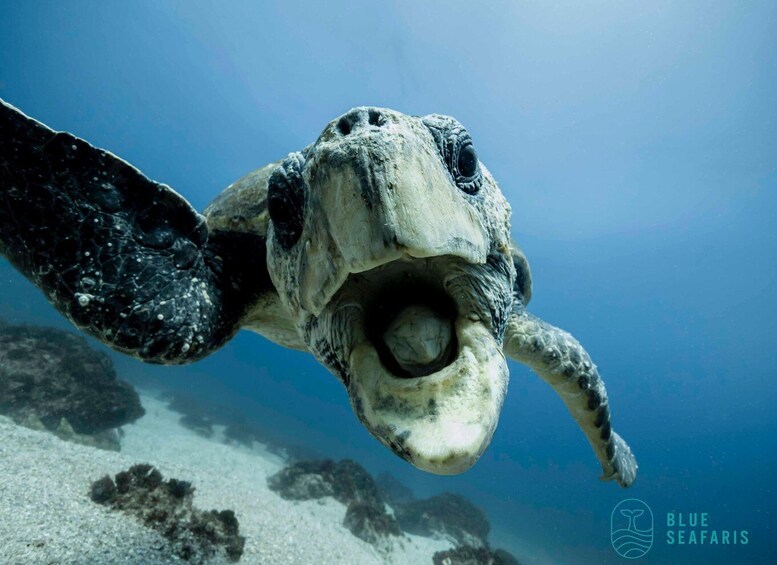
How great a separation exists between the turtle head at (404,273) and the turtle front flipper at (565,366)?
5.23 ft

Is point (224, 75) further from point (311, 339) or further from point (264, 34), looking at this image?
point (311, 339)

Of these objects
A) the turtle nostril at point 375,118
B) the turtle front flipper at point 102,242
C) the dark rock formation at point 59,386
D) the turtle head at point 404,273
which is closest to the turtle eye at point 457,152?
the turtle head at point 404,273

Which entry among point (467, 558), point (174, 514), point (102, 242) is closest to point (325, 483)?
point (467, 558)

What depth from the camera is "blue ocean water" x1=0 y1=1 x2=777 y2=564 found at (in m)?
32.0

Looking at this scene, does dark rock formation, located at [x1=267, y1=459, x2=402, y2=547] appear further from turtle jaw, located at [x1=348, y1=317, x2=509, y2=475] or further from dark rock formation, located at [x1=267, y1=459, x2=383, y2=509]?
turtle jaw, located at [x1=348, y1=317, x2=509, y2=475]

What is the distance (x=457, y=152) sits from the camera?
5.55 ft

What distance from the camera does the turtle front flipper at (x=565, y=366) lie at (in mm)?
3389

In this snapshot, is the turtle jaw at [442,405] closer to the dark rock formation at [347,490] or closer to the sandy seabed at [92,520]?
the sandy seabed at [92,520]

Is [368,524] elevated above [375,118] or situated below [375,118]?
below

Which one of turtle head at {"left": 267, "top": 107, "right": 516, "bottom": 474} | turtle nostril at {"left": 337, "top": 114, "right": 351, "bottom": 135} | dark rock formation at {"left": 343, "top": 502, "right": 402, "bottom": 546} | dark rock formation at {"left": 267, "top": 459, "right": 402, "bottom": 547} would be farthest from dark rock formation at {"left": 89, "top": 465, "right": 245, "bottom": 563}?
dark rock formation at {"left": 267, "top": 459, "right": 402, "bottom": 547}

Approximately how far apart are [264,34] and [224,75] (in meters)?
16.7

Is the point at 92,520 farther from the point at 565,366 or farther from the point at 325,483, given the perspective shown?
the point at 325,483

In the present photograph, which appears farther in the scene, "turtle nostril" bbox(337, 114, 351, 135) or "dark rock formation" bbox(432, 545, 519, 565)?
"dark rock formation" bbox(432, 545, 519, 565)

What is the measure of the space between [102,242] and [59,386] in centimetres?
890
